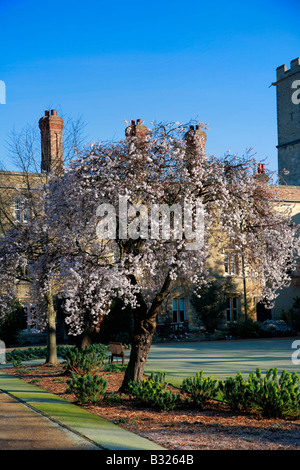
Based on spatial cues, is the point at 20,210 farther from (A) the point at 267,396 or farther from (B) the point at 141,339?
(A) the point at 267,396

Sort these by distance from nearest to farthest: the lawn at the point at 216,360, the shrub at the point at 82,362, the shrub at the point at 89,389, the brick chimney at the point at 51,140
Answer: the shrub at the point at 89,389
the shrub at the point at 82,362
the lawn at the point at 216,360
the brick chimney at the point at 51,140

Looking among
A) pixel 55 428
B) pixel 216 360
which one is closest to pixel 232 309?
pixel 216 360

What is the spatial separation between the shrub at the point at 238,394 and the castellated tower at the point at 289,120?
125ft

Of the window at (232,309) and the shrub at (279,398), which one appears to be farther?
the window at (232,309)

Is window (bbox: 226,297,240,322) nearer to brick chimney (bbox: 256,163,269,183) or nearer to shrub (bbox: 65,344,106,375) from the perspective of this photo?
shrub (bbox: 65,344,106,375)

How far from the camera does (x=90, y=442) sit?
761 cm

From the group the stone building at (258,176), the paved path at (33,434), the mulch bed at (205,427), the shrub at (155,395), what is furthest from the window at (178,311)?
the paved path at (33,434)

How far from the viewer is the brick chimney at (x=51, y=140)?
2169 cm

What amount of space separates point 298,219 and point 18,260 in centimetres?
2789

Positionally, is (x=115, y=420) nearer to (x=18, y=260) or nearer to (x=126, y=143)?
(x=126, y=143)

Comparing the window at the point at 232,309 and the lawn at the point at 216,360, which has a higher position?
the window at the point at 232,309

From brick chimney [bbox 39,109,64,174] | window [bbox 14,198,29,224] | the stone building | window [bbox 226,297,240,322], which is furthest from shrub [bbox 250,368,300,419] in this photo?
window [bbox 226,297,240,322]

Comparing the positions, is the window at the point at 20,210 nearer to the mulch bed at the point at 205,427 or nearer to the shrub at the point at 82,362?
the shrub at the point at 82,362

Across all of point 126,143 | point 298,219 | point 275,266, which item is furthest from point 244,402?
point 298,219
